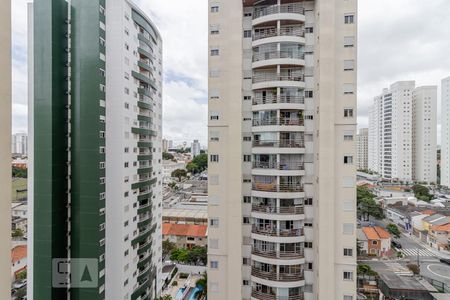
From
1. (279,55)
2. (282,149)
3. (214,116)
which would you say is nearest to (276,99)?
(279,55)

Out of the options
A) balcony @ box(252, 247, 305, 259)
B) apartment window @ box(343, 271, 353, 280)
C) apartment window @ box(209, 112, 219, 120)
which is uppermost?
apartment window @ box(209, 112, 219, 120)

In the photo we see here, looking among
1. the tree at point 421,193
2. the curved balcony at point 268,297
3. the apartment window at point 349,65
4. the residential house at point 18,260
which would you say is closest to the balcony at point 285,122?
the apartment window at point 349,65

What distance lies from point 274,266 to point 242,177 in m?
4.50

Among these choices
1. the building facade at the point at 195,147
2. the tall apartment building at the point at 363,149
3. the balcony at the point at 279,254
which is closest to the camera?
the balcony at the point at 279,254

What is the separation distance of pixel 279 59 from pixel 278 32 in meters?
1.35

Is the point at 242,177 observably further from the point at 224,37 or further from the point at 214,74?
the point at 224,37

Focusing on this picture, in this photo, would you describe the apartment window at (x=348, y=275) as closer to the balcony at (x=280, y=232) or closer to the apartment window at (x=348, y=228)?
the apartment window at (x=348, y=228)

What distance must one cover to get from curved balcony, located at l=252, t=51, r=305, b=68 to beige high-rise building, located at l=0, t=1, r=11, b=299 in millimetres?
10148

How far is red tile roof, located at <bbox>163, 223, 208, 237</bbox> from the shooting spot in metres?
29.4

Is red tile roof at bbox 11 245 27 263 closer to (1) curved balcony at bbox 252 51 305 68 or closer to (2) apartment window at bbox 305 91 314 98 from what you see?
(1) curved balcony at bbox 252 51 305 68

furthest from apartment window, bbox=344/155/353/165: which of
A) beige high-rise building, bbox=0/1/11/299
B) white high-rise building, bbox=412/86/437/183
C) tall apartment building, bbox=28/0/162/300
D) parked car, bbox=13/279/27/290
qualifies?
white high-rise building, bbox=412/86/437/183

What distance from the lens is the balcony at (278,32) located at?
11.4 meters

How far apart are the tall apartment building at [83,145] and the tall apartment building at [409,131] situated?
71156 mm

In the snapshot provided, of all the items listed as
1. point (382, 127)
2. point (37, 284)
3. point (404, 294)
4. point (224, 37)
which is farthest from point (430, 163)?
point (37, 284)
